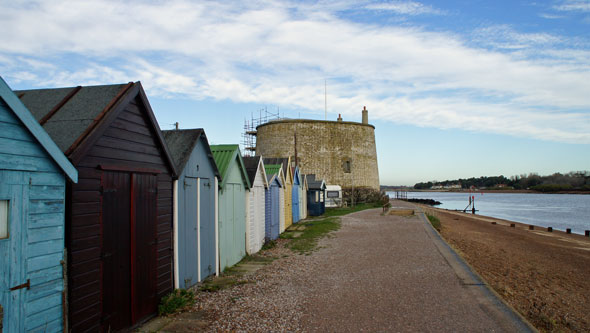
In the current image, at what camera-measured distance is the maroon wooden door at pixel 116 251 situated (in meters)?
5.59

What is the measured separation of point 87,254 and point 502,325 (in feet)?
21.4

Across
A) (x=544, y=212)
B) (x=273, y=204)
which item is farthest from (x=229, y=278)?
(x=544, y=212)

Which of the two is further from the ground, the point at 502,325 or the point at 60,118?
the point at 60,118

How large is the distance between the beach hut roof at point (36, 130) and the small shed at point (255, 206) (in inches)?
365

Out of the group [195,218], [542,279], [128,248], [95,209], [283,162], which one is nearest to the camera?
[95,209]

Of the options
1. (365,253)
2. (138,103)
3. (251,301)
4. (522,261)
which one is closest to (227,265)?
(251,301)

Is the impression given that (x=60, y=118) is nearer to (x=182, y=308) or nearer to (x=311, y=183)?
(x=182, y=308)

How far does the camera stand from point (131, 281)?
6277mm

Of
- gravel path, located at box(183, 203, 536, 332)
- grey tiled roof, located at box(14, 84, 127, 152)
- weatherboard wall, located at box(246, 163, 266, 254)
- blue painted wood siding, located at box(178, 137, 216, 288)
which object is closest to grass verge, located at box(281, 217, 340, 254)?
weatherboard wall, located at box(246, 163, 266, 254)

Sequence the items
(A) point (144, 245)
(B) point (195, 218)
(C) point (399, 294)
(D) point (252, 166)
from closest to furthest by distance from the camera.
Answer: (A) point (144, 245), (C) point (399, 294), (B) point (195, 218), (D) point (252, 166)

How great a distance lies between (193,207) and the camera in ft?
29.7

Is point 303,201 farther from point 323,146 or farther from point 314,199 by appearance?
point 323,146

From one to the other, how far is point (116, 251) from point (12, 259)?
1880 mm

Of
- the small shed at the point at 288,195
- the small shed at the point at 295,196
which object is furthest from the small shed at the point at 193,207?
the small shed at the point at 295,196
